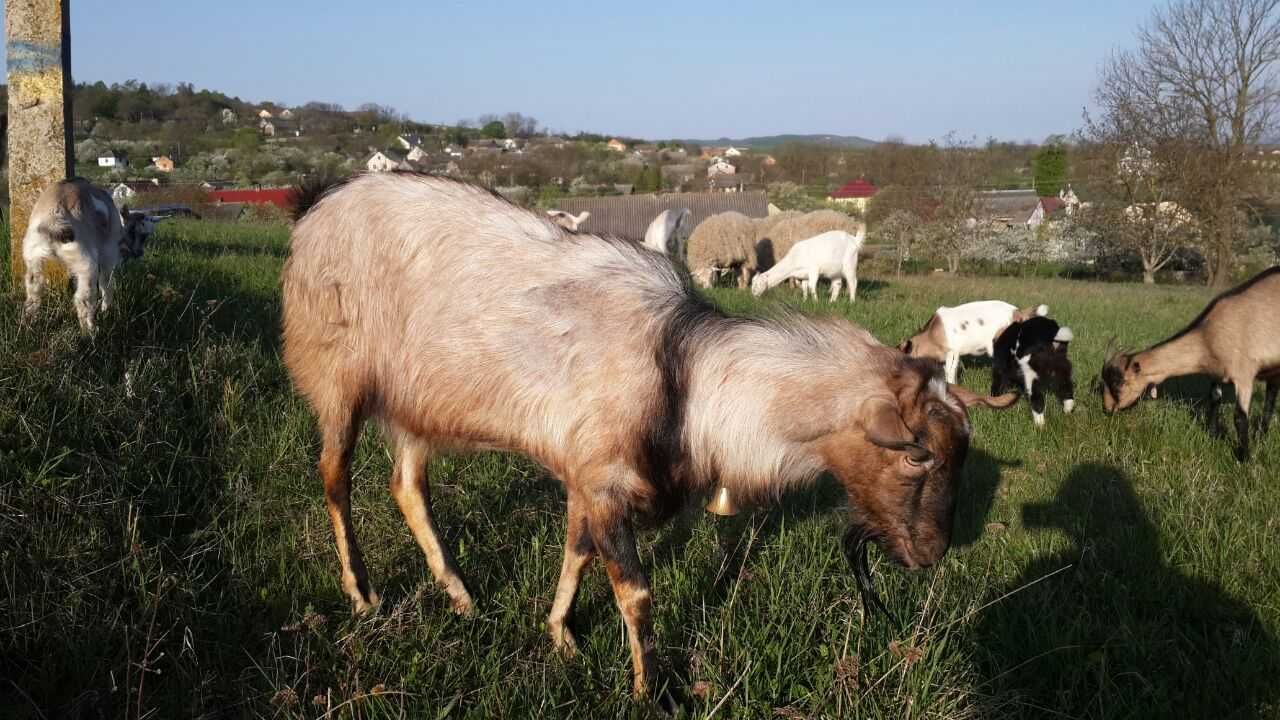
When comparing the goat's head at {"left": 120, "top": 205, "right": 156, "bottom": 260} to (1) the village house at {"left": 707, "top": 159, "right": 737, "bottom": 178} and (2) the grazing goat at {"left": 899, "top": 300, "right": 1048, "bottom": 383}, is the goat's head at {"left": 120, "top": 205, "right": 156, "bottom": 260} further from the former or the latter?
(1) the village house at {"left": 707, "top": 159, "right": 737, "bottom": 178}

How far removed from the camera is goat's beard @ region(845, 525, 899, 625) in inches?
129

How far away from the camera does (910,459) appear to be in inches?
118

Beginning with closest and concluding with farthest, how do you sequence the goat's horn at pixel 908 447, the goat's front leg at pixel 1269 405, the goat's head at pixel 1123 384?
the goat's horn at pixel 908 447 < the goat's front leg at pixel 1269 405 < the goat's head at pixel 1123 384

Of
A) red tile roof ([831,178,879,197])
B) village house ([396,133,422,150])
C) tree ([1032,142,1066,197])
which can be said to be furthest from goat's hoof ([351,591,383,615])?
tree ([1032,142,1066,197])

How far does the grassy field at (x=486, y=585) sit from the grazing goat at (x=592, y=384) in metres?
0.27

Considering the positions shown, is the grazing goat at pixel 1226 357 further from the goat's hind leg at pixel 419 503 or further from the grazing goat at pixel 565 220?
the goat's hind leg at pixel 419 503

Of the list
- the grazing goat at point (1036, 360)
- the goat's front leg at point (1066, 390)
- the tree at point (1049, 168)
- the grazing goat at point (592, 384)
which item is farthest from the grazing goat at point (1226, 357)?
the tree at point (1049, 168)

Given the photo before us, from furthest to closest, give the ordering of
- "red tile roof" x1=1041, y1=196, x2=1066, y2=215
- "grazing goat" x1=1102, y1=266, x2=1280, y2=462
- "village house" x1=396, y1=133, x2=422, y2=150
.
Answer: "red tile roof" x1=1041, y1=196, x2=1066, y2=215, "village house" x1=396, y1=133, x2=422, y2=150, "grazing goat" x1=1102, y1=266, x2=1280, y2=462

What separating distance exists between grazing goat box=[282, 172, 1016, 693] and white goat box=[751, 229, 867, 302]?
12829mm

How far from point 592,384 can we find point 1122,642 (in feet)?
7.90

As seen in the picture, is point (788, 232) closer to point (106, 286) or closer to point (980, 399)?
point (106, 286)

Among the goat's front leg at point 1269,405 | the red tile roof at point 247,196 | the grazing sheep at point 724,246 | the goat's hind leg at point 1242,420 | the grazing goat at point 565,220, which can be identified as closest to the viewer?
the grazing goat at point 565,220

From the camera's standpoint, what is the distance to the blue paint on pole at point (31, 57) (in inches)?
212

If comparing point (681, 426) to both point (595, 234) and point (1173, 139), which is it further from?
point (1173, 139)
